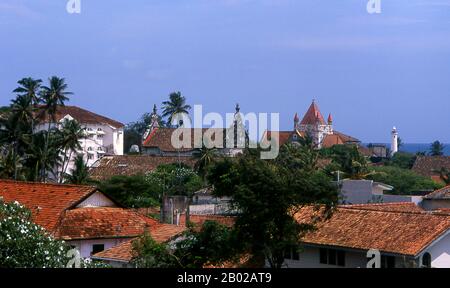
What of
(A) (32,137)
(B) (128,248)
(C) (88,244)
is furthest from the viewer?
(A) (32,137)

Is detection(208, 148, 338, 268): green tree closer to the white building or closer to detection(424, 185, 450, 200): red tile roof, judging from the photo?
detection(424, 185, 450, 200): red tile roof

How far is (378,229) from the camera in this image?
73.7 ft

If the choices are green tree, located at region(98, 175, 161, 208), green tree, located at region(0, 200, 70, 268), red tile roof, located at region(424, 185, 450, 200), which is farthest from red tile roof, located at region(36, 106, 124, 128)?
green tree, located at region(0, 200, 70, 268)

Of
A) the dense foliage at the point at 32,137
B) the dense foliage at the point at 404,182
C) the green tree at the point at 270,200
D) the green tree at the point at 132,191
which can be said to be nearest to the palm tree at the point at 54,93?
the dense foliage at the point at 32,137

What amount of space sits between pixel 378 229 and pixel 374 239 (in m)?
0.75

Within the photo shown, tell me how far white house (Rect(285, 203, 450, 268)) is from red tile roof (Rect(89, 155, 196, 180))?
39656 mm

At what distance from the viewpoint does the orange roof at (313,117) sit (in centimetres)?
11500

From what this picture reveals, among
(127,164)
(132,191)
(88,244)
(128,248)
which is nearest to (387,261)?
(128,248)

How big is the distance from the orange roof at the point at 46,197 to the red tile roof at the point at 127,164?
3431 cm

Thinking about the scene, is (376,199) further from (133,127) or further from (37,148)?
(133,127)

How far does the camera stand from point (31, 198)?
26.4m

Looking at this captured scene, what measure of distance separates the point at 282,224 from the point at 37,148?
3075 centimetres

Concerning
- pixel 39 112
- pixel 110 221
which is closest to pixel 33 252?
pixel 110 221

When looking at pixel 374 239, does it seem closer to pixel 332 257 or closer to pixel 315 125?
pixel 332 257
